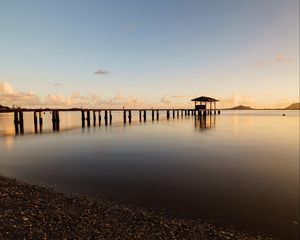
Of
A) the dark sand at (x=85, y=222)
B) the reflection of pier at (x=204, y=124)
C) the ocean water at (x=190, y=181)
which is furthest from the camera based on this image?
the reflection of pier at (x=204, y=124)

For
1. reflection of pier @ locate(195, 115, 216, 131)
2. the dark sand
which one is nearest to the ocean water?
the dark sand

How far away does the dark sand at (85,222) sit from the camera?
5.81m

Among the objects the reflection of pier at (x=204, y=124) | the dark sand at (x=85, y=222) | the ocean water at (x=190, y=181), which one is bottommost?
the reflection of pier at (x=204, y=124)

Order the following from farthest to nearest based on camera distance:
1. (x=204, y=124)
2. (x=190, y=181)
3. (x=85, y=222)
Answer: (x=204, y=124), (x=190, y=181), (x=85, y=222)

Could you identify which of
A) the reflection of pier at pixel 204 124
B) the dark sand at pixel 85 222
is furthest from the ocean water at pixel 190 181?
the reflection of pier at pixel 204 124

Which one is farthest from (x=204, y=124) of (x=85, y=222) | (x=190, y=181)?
(x=85, y=222)

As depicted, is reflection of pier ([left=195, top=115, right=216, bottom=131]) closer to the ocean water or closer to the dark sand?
the ocean water

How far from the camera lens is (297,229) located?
7.30 meters

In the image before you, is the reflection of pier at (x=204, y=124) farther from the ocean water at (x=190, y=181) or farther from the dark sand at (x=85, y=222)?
the dark sand at (x=85, y=222)

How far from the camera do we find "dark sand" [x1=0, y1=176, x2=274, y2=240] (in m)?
5.81

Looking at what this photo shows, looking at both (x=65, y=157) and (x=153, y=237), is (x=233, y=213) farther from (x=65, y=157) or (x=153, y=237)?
(x=65, y=157)

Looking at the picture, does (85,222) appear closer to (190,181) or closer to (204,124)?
(190,181)

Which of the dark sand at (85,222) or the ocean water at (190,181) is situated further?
the ocean water at (190,181)

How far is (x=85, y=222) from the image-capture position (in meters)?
6.48
